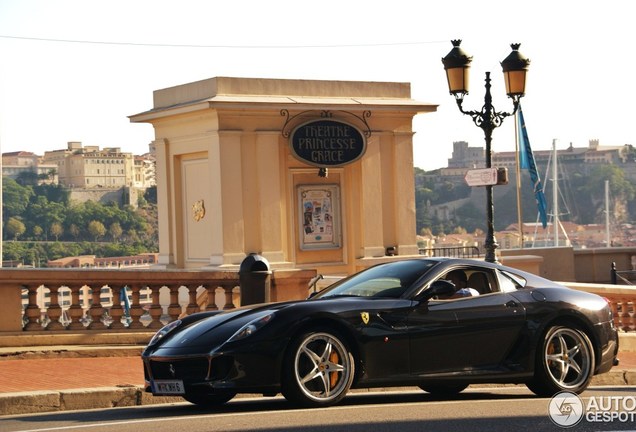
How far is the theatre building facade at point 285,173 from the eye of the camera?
23.3 m

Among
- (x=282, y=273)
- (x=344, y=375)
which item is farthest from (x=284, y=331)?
(x=282, y=273)

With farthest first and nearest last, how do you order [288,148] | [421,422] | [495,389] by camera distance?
[288,148] < [495,389] < [421,422]

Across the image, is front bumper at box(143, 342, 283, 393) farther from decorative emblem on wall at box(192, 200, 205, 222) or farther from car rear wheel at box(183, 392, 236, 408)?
decorative emblem on wall at box(192, 200, 205, 222)

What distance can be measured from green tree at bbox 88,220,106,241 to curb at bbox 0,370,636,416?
115 meters

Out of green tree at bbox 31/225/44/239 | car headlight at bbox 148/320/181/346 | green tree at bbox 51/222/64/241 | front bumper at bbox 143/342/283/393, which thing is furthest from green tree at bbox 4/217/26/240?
front bumper at bbox 143/342/283/393

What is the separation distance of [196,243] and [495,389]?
12121 mm

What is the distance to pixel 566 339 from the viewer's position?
11.4 metres

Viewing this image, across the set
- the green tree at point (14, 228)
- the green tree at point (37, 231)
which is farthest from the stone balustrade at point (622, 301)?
the green tree at point (14, 228)

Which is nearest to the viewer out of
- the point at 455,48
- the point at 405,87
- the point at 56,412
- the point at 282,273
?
the point at 56,412

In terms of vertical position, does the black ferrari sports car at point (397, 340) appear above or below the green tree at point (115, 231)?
below

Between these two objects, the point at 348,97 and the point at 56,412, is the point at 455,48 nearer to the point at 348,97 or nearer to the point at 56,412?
the point at 348,97

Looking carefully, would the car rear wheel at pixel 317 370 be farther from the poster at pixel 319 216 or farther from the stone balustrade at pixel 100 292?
the poster at pixel 319 216

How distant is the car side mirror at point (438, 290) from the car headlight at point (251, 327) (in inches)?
57.3

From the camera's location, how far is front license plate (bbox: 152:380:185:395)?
32.8 ft
